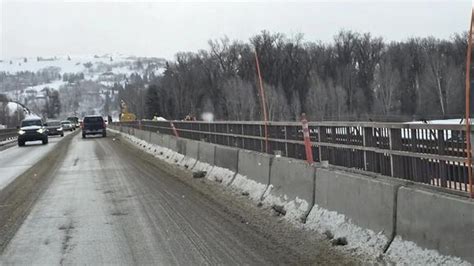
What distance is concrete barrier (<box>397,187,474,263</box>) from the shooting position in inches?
210

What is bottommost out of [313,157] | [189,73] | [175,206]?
[175,206]

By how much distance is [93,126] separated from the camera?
166ft

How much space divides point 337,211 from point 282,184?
2.47 m

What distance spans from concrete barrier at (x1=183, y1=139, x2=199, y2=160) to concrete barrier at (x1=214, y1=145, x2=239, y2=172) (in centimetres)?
275

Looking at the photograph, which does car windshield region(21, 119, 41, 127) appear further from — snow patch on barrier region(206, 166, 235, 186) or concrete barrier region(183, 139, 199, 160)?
snow patch on barrier region(206, 166, 235, 186)

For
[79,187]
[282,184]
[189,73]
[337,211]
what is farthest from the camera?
[189,73]

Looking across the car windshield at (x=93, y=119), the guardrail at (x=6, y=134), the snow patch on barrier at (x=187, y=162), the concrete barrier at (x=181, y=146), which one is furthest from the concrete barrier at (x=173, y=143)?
the guardrail at (x=6, y=134)

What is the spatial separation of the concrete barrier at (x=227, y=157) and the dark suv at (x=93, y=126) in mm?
36550

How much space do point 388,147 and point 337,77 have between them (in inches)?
4362

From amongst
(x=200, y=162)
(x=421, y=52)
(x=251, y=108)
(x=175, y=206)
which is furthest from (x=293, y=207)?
(x=421, y=52)

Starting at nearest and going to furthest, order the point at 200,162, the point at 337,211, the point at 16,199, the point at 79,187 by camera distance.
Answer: the point at 337,211, the point at 16,199, the point at 79,187, the point at 200,162

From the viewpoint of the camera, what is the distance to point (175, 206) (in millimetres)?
11023

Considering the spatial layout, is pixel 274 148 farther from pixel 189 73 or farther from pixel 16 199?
pixel 189 73

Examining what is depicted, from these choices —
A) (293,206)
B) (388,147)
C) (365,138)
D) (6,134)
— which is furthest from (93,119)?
(388,147)
